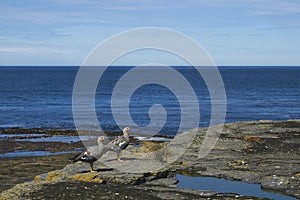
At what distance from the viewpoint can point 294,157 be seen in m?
22.6

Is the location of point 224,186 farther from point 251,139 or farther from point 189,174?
point 251,139

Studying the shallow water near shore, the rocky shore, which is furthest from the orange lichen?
the shallow water near shore

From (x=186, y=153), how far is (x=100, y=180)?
6938 mm

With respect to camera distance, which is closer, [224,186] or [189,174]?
[224,186]

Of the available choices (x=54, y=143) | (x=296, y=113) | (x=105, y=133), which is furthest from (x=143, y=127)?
(x=296, y=113)

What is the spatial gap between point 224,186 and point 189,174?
2.24 metres

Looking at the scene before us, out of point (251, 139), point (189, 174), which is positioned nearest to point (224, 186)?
point (189, 174)

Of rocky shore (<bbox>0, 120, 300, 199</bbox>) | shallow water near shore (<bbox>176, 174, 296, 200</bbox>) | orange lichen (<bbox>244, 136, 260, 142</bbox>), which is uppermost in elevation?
orange lichen (<bbox>244, 136, 260, 142</bbox>)

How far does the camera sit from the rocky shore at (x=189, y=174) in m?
16.4

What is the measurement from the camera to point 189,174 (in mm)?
20453

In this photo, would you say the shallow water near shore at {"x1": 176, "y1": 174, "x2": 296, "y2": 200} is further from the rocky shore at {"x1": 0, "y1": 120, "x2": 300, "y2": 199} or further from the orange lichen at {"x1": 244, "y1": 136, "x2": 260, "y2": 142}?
the orange lichen at {"x1": 244, "y1": 136, "x2": 260, "y2": 142}

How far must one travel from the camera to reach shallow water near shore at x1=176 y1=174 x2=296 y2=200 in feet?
57.4

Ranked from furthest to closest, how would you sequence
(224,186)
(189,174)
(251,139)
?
(251,139)
(189,174)
(224,186)

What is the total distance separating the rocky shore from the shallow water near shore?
1.11 feet
